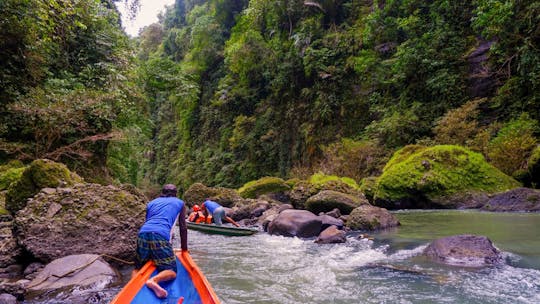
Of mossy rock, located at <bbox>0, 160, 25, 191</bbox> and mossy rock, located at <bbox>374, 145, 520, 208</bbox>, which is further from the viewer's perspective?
mossy rock, located at <bbox>374, 145, 520, 208</bbox>

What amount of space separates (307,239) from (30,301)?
4.88m

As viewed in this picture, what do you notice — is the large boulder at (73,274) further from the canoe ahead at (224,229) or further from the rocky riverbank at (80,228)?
the canoe ahead at (224,229)

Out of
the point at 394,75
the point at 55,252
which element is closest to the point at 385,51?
the point at 394,75

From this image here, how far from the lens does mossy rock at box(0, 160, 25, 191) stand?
805 cm

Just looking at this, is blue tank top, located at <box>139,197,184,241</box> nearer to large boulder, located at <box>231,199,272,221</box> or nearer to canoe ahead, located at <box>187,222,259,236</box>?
canoe ahead, located at <box>187,222,259,236</box>

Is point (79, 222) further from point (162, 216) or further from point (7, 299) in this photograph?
point (162, 216)

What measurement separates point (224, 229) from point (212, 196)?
5.57 m

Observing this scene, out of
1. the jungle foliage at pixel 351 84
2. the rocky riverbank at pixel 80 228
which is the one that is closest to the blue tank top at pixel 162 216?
the rocky riverbank at pixel 80 228

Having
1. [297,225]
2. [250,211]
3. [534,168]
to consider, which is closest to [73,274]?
[297,225]

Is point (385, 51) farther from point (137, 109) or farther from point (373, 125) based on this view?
point (137, 109)

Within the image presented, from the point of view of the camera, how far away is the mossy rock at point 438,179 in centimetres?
1034

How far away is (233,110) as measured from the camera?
25.4 m

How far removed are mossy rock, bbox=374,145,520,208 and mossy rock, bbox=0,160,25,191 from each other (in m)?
9.08

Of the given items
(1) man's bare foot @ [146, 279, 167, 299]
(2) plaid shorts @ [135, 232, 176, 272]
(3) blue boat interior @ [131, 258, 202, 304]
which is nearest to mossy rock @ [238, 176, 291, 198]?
(3) blue boat interior @ [131, 258, 202, 304]
